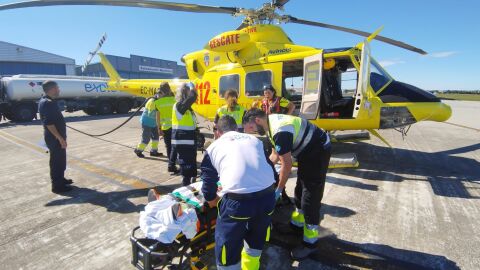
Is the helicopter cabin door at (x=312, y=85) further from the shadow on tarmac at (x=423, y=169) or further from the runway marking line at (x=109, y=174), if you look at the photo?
the runway marking line at (x=109, y=174)

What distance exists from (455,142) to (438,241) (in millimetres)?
7820

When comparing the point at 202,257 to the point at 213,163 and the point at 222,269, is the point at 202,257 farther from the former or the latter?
the point at 213,163

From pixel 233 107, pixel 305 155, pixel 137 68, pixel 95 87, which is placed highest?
pixel 137 68

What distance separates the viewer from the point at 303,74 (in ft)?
21.3

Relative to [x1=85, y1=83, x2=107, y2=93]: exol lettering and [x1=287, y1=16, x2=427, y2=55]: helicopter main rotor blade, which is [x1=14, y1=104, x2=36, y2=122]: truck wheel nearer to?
[x1=85, y1=83, x2=107, y2=93]: exol lettering

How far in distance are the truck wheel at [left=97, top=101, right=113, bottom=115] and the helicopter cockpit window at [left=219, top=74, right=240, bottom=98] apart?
15551mm

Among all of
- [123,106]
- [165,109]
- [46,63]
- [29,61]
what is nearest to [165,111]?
[165,109]

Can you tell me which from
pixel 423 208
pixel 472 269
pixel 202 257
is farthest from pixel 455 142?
pixel 202 257

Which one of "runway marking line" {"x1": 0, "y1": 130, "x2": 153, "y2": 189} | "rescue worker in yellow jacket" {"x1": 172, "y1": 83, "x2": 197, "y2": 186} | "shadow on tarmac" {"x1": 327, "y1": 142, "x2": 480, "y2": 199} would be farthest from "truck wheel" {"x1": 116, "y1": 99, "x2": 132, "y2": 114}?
"rescue worker in yellow jacket" {"x1": 172, "y1": 83, "x2": 197, "y2": 186}

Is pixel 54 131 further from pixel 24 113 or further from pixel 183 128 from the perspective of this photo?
pixel 24 113

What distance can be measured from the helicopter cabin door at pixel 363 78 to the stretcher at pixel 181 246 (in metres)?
4.24

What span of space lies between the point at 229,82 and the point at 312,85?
2.51 metres

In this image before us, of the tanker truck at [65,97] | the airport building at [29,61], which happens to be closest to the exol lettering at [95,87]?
the tanker truck at [65,97]

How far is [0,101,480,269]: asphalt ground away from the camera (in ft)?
9.59
